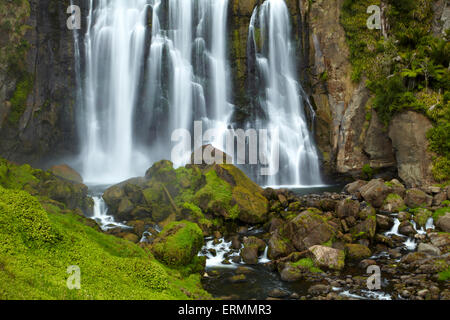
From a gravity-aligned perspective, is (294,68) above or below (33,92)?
above

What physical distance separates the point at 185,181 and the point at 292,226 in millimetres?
5935

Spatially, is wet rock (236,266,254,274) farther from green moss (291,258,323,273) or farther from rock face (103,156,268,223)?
rock face (103,156,268,223)

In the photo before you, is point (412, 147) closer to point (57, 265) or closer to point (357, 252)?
point (357, 252)

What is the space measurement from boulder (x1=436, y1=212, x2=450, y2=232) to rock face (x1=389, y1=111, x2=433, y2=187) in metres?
A: 5.85

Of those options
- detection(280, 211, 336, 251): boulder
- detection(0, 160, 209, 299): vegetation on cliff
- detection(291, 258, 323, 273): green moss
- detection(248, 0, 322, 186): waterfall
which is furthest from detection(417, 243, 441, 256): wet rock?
detection(248, 0, 322, 186): waterfall

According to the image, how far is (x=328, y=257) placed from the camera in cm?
916

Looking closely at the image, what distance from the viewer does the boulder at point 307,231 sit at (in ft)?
32.7

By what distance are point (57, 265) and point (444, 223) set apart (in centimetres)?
1185

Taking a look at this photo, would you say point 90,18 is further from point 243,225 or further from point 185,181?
point 243,225

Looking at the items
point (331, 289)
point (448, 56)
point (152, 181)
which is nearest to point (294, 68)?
point (448, 56)

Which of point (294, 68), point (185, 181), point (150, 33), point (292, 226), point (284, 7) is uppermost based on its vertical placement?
point (284, 7)

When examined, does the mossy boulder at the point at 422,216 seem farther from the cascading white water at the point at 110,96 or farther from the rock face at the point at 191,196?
the cascading white water at the point at 110,96

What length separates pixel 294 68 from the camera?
25.2 m

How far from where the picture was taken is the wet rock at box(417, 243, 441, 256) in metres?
9.44
